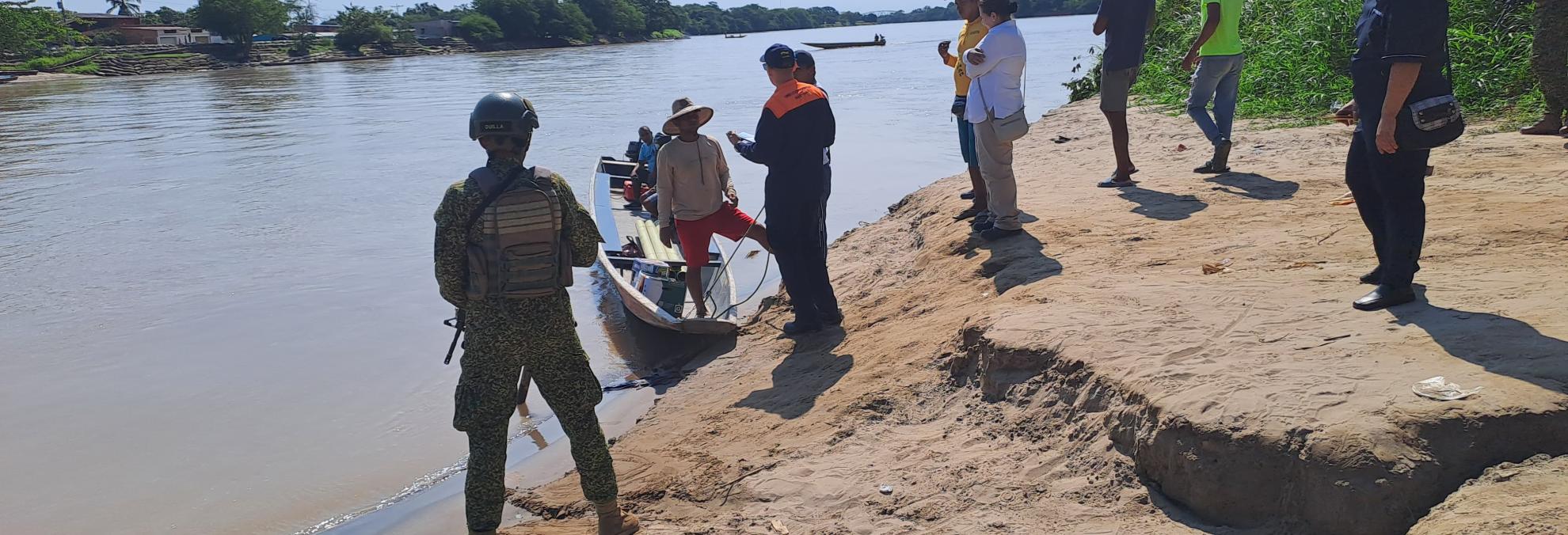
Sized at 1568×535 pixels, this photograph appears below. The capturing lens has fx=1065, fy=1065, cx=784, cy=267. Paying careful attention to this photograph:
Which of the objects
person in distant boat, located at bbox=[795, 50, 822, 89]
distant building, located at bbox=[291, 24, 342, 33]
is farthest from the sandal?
distant building, located at bbox=[291, 24, 342, 33]

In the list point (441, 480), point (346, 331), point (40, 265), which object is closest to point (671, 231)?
point (441, 480)

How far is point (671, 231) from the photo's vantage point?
23.4 feet

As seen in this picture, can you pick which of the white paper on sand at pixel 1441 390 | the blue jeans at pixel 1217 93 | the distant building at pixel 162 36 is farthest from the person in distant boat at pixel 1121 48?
the distant building at pixel 162 36

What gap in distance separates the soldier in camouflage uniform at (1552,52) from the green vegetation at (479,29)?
93663mm

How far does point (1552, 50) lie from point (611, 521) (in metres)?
7.29

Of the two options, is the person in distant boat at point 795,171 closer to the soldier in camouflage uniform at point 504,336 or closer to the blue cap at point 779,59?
the blue cap at point 779,59

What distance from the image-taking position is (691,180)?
6750 millimetres

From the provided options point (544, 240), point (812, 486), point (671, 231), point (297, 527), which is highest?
point (544, 240)

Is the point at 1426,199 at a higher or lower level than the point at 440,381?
higher

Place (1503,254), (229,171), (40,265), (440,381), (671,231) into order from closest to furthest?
(1503,254) < (671,231) < (440,381) < (40,265) < (229,171)

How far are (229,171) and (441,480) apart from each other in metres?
17.3

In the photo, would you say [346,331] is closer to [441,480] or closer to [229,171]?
[441,480]

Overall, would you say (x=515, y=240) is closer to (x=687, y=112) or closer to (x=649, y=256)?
(x=687, y=112)

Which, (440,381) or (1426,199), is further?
(440,381)
